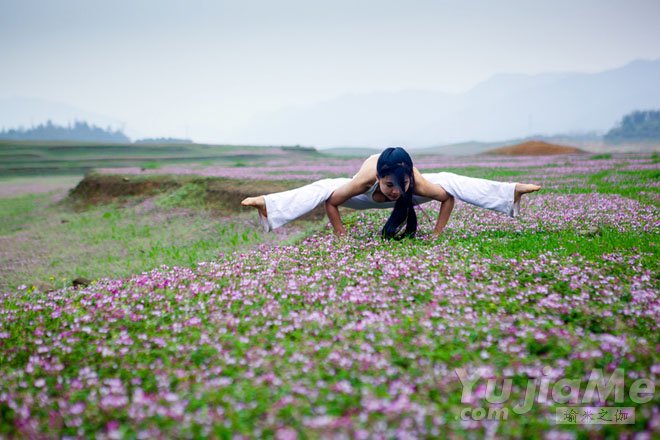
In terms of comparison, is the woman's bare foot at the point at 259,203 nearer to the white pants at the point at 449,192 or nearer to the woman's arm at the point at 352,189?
the white pants at the point at 449,192

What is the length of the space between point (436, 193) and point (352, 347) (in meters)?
4.56

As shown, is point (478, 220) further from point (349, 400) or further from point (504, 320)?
point (349, 400)

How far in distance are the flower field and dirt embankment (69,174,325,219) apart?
27.9ft

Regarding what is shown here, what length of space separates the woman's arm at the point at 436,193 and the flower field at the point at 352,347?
3.47 ft

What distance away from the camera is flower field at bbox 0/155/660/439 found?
3.39 metres

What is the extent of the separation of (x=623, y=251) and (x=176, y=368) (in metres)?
A: 6.27

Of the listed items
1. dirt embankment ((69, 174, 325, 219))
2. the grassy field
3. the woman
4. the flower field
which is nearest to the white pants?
the woman

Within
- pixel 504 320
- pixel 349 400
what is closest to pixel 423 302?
pixel 504 320

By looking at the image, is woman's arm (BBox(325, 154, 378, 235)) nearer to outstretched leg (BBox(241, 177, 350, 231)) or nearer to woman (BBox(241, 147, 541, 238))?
woman (BBox(241, 147, 541, 238))

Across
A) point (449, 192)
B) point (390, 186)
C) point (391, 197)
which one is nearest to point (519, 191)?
point (449, 192)

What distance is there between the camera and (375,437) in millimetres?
3154

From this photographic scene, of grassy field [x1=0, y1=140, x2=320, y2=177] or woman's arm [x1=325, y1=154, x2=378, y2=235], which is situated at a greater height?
grassy field [x1=0, y1=140, x2=320, y2=177]

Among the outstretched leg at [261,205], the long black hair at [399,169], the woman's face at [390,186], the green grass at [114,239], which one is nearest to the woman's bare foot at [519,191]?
the long black hair at [399,169]

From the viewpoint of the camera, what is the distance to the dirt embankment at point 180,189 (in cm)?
1780
